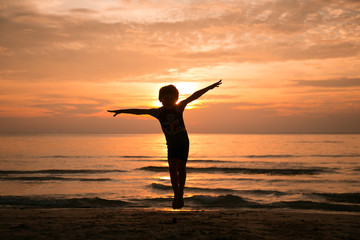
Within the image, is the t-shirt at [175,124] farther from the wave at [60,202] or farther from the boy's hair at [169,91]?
the wave at [60,202]

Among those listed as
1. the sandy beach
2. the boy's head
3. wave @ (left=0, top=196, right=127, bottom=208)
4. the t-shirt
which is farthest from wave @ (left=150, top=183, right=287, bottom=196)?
the boy's head

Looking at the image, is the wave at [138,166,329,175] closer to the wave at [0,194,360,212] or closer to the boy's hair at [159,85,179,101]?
the wave at [0,194,360,212]

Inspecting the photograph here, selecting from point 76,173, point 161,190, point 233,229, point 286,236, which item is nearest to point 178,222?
point 233,229

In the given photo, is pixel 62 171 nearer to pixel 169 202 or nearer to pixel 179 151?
pixel 169 202

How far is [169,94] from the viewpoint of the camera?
19.6 ft

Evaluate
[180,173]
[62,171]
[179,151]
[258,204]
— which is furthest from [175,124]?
[62,171]

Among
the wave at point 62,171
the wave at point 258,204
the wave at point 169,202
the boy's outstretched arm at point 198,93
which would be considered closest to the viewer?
the boy's outstretched arm at point 198,93

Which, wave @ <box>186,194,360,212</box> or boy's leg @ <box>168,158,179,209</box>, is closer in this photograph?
boy's leg @ <box>168,158,179,209</box>

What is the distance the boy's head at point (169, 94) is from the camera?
5.98 metres

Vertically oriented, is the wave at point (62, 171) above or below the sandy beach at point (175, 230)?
below

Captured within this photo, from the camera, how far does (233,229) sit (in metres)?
5.20

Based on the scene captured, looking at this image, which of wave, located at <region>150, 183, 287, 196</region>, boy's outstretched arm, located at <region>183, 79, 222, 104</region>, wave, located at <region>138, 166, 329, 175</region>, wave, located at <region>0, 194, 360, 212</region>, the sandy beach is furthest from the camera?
wave, located at <region>138, 166, 329, 175</region>

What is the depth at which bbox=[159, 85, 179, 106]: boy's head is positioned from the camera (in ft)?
19.6

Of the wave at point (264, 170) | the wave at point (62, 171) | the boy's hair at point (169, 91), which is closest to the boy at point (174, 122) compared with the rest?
the boy's hair at point (169, 91)
